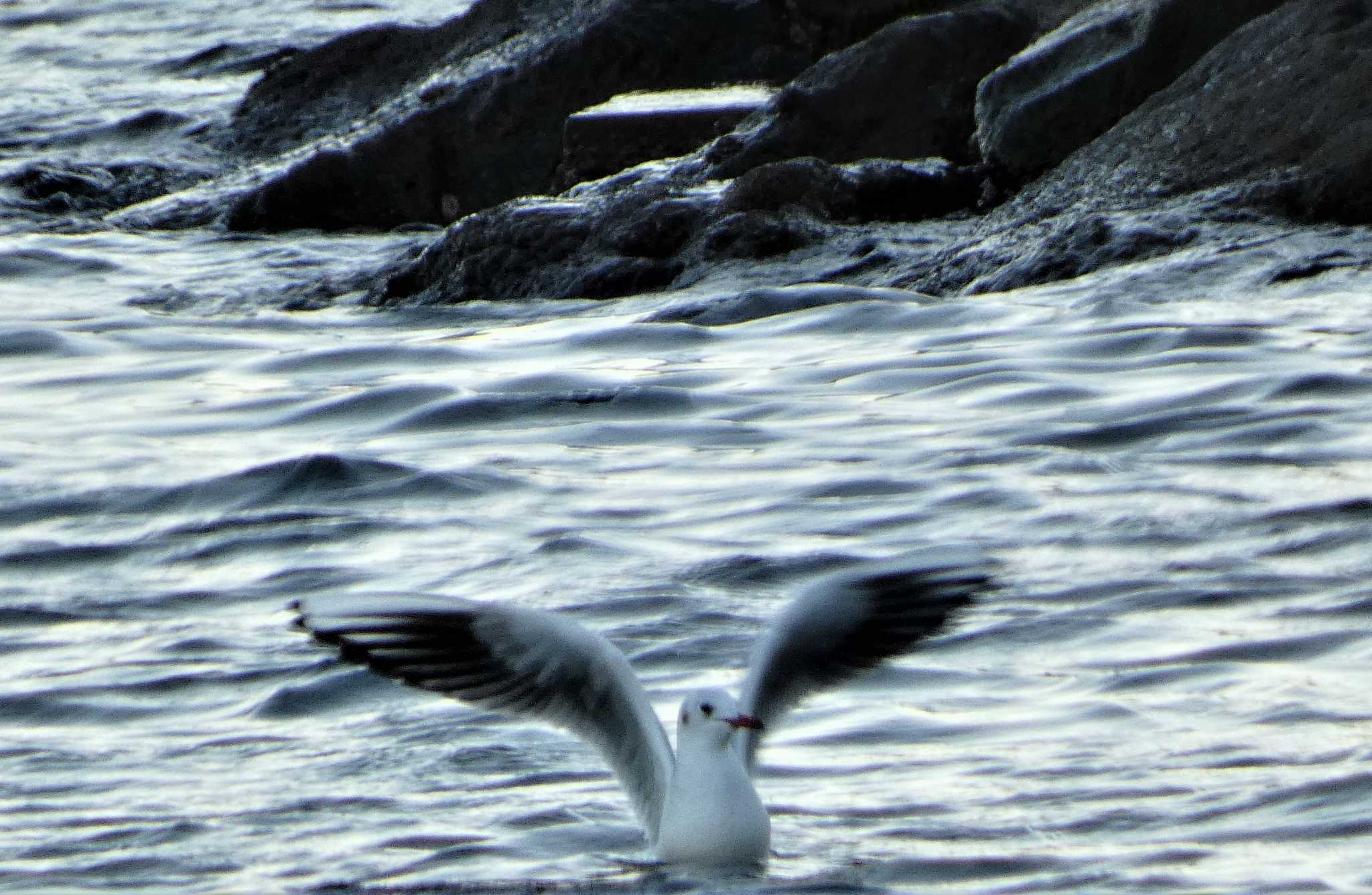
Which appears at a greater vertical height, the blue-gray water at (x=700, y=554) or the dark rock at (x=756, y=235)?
the dark rock at (x=756, y=235)

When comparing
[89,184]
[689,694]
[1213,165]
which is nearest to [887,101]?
[1213,165]

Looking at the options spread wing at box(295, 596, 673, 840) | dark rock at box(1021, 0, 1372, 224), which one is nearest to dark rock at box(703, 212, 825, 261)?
dark rock at box(1021, 0, 1372, 224)

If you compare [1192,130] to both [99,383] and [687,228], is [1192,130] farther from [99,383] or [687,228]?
[99,383]

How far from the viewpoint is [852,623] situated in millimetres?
4879

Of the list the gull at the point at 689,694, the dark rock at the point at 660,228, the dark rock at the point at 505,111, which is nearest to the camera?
the gull at the point at 689,694

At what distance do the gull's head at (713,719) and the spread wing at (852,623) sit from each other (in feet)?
0.55

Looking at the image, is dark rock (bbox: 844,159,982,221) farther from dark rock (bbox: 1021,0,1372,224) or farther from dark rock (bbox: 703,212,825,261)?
dark rock (bbox: 1021,0,1372,224)

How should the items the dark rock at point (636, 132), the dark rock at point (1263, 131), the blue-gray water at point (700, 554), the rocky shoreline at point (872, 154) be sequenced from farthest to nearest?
the dark rock at point (636, 132), the rocky shoreline at point (872, 154), the dark rock at point (1263, 131), the blue-gray water at point (700, 554)

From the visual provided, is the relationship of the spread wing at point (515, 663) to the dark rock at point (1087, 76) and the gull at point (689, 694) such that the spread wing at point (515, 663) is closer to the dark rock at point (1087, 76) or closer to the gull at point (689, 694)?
the gull at point (689, 694)

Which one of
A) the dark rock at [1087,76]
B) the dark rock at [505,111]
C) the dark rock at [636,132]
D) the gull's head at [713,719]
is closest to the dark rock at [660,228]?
the dark rock at [636,132]

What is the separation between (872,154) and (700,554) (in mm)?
4457

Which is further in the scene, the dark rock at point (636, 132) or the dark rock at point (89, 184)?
the dark rock at point (89, 184)

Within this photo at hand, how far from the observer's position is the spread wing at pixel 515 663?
454 cm

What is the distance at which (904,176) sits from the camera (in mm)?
10305
